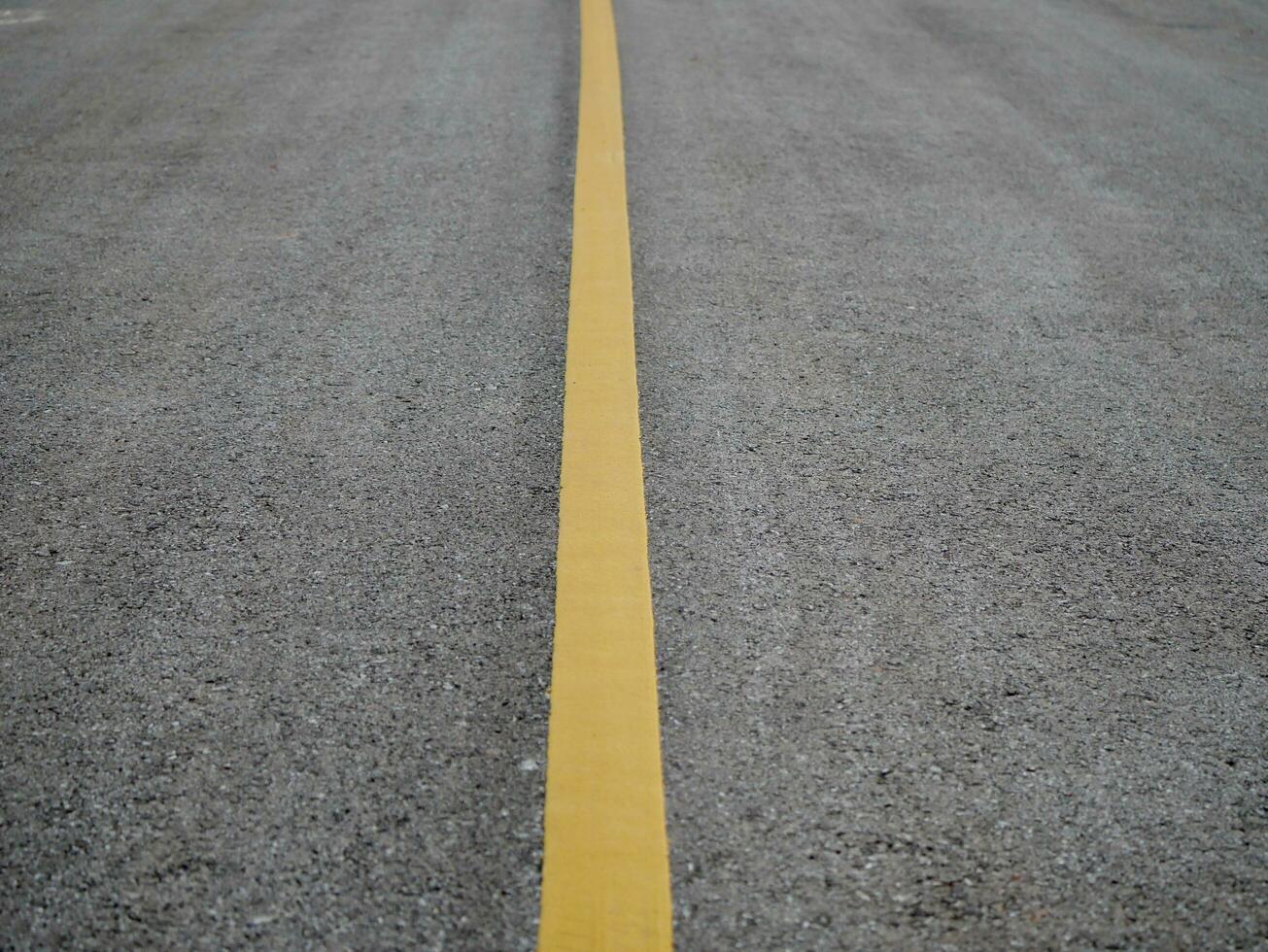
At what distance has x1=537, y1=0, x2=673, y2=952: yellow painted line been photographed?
5.79ft

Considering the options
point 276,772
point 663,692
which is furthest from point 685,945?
point 276,772

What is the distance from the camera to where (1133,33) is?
7648mm

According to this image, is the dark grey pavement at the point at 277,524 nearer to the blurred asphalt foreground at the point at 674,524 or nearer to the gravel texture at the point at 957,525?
the blurred asphalt foreground at the point at 674,524

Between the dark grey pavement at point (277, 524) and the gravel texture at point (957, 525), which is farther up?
the gravel texture at point (957, 525)

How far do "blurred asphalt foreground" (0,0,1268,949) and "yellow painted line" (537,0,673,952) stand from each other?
0.05m

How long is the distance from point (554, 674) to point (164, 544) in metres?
0.98

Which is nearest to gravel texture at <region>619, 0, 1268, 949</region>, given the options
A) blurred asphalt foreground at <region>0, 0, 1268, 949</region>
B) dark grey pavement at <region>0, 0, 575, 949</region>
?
blurred asphalt foreground at <region>0, 0, 1268, 949</region>

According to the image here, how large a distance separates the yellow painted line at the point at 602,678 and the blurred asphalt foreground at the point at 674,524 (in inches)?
1.8

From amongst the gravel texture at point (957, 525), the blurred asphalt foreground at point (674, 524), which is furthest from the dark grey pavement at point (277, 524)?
the gravel texture at point (957, 525)

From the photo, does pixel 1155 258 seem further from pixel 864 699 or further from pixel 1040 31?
pixel 1040 31

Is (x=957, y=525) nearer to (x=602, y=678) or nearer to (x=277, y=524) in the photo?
(x=602, y=678)

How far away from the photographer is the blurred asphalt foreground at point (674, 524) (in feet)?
5.97

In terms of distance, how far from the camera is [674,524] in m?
2.63

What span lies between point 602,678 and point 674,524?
552mm
